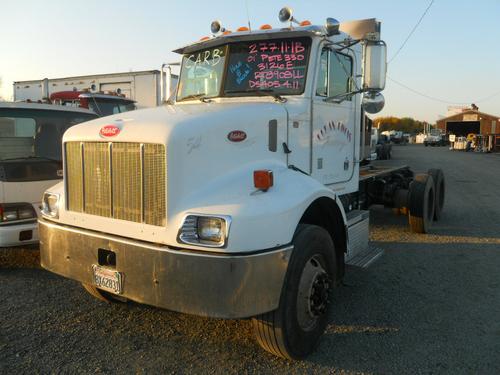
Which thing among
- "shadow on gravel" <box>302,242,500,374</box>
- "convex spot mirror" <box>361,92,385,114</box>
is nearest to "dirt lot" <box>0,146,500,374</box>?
"shadow on gravel" <box>302,242,500,374</box>

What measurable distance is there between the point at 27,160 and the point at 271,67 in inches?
129

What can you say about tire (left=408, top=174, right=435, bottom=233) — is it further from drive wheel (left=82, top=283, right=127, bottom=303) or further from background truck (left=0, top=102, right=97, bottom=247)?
background truck (left=0, top=102, right=97, bottom=247)

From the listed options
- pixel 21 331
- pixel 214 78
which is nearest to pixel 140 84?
pixel 214 78

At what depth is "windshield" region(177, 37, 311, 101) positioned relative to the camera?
4.25 metres

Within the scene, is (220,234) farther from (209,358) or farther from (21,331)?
(21,331)

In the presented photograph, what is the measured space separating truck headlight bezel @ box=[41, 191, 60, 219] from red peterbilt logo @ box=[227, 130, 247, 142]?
5.34 ft

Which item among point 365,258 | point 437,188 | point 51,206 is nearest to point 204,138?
point 51,206

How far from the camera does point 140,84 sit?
14586 millimetres

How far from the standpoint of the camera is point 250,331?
3936mm

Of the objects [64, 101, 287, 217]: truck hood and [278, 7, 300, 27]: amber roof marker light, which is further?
[278, 7, 300, 27]: amber roof marker light

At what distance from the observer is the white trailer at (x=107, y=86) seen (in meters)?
14.4

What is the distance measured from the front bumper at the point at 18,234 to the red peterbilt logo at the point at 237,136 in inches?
117

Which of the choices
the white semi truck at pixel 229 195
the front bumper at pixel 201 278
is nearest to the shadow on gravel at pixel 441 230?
the white semi truck at pixel 229 195

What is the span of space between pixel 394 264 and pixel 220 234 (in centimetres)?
384
